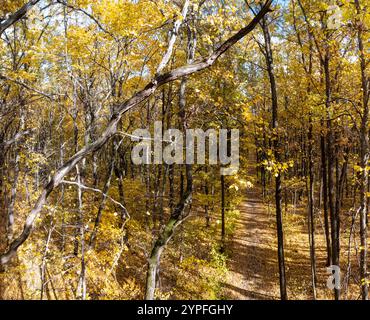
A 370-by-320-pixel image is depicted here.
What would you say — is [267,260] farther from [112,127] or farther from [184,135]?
[112,127]

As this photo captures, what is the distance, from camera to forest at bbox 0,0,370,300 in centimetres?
720

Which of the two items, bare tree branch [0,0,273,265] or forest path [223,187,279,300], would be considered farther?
forest path [223,187,279,300]

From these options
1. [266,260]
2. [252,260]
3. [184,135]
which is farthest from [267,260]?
[184,135]

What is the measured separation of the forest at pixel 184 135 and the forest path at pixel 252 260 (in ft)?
0.39

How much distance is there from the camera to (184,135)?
9266 mm

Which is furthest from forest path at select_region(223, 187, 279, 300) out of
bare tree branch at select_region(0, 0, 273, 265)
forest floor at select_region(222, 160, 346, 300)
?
bare tree branch at select_region(0, 0, 273, 265)

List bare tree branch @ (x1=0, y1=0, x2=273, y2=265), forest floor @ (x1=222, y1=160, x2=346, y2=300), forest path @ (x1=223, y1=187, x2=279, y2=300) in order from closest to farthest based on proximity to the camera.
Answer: bare tree branch @ (x1=0, y1=0, x2=273, y2=265) → forest floor @ (x1=222, y1=160, x2=346, y2=300) → forest path @ (x1=223, y1=187, x2=279, y2=300)

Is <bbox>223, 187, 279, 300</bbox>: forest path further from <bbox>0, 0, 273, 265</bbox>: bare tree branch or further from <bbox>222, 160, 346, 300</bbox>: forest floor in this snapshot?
<bbox>0, 0, 273, 265</bbox>: bare tree branch

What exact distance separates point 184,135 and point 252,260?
12.9 metres

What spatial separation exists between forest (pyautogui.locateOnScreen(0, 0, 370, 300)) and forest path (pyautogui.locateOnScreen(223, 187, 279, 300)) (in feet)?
0.39

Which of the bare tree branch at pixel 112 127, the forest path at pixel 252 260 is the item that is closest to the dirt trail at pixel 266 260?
the forest path at pixel 252 260

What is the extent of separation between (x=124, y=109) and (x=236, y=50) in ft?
39.3
